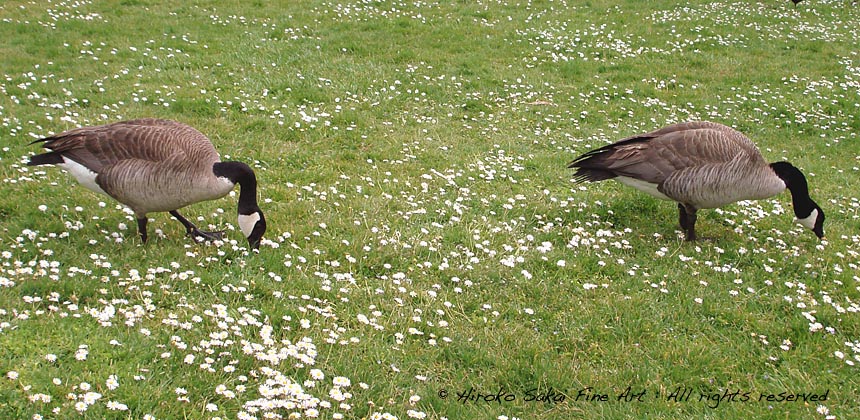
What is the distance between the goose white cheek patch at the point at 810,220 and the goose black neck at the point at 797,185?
0.04m

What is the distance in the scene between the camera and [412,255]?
5641mm

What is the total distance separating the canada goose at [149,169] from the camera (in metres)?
5.16

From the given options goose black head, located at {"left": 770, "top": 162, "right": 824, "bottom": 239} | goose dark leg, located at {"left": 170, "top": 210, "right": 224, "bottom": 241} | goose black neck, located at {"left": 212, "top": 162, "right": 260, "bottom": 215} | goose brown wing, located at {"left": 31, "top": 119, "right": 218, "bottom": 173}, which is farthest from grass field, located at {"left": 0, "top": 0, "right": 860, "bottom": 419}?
goose brown wing, located at {"left": 31, "top": 119, "right": 218, "bottom": 173}

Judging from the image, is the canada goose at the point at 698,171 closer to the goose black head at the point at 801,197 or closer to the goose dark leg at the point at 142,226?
the goose black head at the point at 801,197

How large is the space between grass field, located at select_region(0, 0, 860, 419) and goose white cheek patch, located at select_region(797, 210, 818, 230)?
0.65ft

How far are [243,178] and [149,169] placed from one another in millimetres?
702

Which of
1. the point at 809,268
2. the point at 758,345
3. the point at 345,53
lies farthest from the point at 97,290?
the point at 345,53

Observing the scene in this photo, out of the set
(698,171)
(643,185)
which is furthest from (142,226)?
(698,171)

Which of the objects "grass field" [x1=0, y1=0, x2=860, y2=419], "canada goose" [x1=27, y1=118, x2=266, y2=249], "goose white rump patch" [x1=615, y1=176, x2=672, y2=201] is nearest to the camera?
"grass field" [x1=0, y1=0, x2=860, y2=419]

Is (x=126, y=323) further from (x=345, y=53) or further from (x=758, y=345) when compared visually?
(x=345, y=53)

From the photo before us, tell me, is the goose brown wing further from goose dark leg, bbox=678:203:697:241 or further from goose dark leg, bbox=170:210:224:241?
goose dark leg, bbox=678:203:697:241

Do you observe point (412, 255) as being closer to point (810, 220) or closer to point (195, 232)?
point (195, 232)

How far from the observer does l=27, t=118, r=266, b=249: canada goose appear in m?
5.16

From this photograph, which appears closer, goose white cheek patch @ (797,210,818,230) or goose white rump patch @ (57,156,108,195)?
goose white rump patch @ (57,156,108,195)
